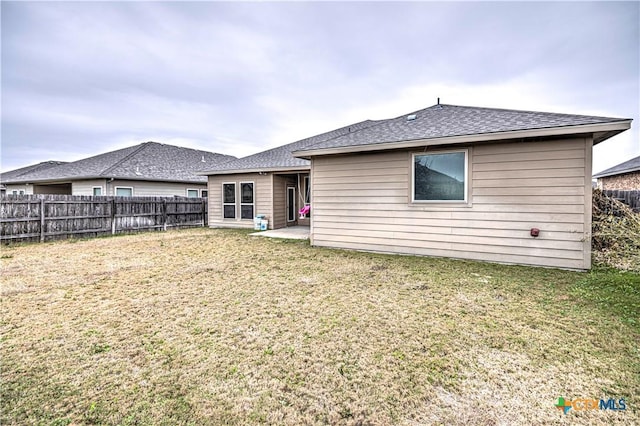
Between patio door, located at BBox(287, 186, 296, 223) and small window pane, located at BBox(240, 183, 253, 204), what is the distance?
159 centimetres

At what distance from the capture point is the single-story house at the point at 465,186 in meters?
5.12

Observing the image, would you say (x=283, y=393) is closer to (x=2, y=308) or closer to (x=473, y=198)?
(x=2, y=308)

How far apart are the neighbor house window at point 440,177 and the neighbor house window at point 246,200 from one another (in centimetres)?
766

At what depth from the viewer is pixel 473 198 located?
5855mm

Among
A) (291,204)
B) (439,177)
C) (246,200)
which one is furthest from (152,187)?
(439,177)

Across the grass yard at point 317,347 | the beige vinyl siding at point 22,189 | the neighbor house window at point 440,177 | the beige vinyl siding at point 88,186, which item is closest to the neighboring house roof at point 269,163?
the neighbor house window at point 440,177

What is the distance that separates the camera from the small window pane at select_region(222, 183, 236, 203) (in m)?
12.7

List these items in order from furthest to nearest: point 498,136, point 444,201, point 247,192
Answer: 1. point 247,192
2. point 444,201
3. point 498,136

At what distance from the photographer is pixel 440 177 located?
6.20 meters

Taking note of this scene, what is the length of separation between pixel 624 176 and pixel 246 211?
69.2ft

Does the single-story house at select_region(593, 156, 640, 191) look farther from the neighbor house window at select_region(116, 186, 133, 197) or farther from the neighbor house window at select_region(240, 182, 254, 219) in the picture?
the neighbor house window at select_region(116, 186, 133, 197)

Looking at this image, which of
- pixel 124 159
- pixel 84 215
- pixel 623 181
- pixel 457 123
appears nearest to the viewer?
pixel 457 123

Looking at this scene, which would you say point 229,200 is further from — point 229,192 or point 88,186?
point 88,186

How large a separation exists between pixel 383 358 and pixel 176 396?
1.54 m
